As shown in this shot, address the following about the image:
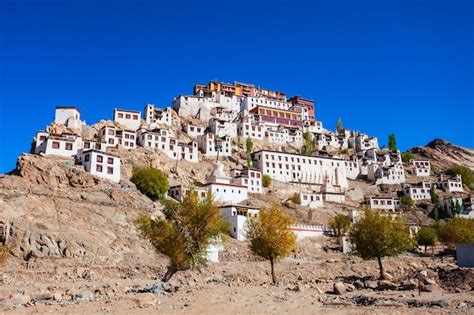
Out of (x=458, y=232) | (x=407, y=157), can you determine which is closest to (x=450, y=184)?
(x=407, y=157)

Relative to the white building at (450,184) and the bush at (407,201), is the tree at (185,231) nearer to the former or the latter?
the bush at (407,201)

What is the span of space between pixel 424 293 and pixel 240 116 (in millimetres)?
82427

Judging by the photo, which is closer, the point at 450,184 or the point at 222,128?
the point at 450,184

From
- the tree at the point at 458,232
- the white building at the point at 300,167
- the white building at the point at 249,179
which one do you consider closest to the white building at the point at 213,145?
the white building at the point at 300,167

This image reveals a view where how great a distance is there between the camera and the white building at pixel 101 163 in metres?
62.0

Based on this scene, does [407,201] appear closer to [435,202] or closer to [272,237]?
[435,202]

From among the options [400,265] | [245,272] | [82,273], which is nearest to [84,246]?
[82,273]

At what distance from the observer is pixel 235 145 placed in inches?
3883

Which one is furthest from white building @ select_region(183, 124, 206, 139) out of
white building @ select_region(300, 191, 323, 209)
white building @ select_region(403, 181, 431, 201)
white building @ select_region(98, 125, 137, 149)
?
white building @ select_region(403, 181, 431, 201)

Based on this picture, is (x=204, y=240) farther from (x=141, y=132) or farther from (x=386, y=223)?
(x=141, y=132)

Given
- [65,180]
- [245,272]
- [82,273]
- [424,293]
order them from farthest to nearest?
[65,180] < [245,272] < [82,273] < [424,293]

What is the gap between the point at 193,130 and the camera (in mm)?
98938

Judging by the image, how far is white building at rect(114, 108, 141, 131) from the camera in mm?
90512

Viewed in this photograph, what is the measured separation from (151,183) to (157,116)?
38.0 m
